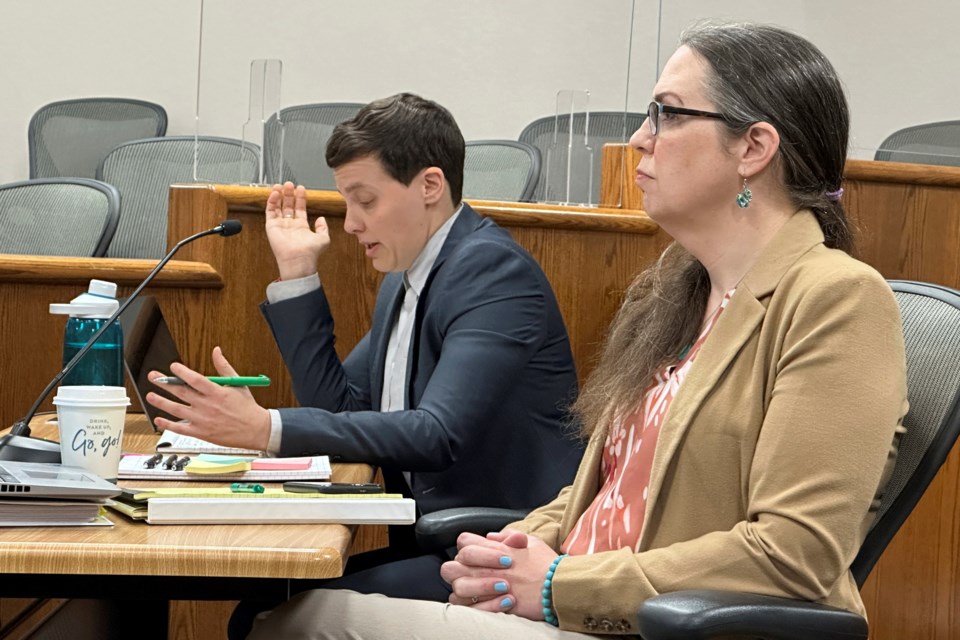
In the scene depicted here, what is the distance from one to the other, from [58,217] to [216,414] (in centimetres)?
192

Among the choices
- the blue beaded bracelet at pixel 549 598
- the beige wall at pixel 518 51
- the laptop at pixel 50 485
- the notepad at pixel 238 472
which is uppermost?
the beige wall at pixel 518 51

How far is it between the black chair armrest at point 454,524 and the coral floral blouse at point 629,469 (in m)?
0.18

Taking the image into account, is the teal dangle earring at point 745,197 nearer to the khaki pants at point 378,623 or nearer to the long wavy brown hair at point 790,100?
the long wavy brown hair at point 790,100

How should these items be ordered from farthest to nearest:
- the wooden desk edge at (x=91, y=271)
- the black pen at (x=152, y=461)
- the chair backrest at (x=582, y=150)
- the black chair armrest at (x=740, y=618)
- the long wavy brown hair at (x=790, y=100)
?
the chair backrest at (x=582, y=150) → the wooden desk edge at (x=91, y=271) → the black pen at (x=152, y=461) → the long wavy brown hair at (x=790, y=100) → the black chair armrest at (x=740, y=618)

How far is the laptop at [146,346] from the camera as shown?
208 cm

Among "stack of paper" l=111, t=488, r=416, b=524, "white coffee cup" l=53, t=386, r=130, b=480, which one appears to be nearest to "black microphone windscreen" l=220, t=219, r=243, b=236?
"white coffee cup" l=53, t=386, r=130, b=480

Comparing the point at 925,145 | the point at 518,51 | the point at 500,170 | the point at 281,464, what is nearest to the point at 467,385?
the point at 281,464

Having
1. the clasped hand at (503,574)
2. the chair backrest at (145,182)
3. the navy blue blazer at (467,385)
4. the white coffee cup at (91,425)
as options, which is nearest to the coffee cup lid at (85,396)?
the white coffee cup at (91,425)

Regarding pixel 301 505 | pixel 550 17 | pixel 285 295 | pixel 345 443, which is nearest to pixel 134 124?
pixel 550 17

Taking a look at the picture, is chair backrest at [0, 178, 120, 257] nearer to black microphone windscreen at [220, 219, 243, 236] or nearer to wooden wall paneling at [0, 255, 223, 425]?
→ wooden wall paneling at [0, 255, 223, 425]

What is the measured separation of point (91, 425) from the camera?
57.2 inches

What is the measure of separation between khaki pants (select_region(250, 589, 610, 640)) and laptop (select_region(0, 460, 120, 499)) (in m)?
0.24

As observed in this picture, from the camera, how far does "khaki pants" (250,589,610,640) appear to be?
1342mm

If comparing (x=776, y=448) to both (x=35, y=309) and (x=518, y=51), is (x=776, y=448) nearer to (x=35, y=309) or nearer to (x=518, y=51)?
(x=35, y=309)
